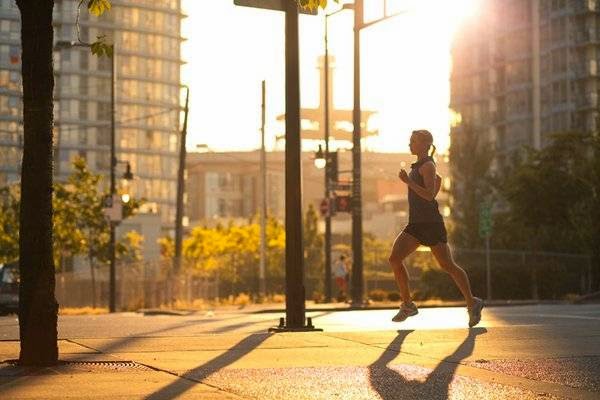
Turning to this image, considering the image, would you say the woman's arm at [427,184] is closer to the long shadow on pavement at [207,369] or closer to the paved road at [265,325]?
the paved road at [265,325]

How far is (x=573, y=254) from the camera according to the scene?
54.2 metres

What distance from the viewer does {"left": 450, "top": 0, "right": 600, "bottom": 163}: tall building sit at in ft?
355

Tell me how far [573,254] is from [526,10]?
2412 inches

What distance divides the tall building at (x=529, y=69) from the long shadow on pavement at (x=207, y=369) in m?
93.0

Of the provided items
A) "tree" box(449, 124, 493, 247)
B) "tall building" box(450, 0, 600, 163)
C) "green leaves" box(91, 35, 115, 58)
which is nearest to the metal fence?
"tree" box(449, 124, 493, 247)

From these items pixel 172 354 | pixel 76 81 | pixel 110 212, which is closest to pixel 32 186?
pixel 172 354

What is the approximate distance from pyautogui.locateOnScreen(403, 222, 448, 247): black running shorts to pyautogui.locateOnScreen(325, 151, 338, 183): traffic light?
28987 millimetres

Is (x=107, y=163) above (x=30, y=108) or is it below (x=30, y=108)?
above

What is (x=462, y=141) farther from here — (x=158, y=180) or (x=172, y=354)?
(x=158, y=180)

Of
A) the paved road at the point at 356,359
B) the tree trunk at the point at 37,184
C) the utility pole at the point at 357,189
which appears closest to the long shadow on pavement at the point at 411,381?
the paved road at the point at 356,359

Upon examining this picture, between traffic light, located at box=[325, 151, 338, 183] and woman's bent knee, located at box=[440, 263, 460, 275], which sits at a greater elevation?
traffic light, located at box=[325, 151, 338, 183]

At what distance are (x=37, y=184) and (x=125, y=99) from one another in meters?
146

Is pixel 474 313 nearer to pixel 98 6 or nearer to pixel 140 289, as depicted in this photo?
pixel 98 6

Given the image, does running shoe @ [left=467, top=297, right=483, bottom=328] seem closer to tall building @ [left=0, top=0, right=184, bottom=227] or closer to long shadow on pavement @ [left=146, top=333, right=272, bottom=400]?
long shadow on pavement @ [left=146, top=333, right=272, bottom=400]
